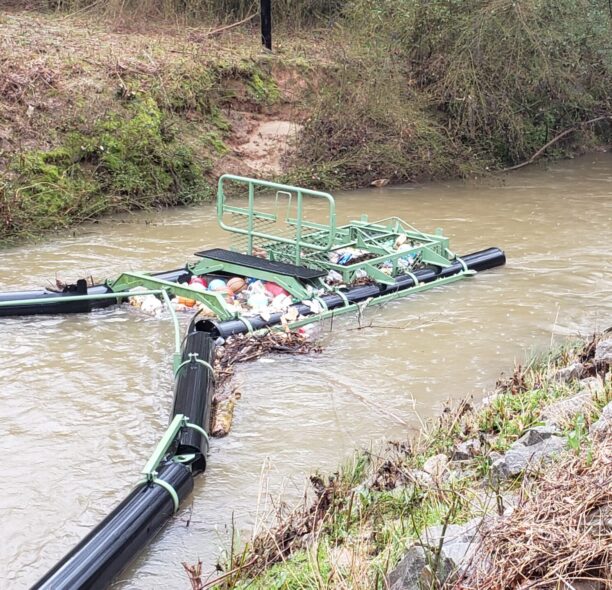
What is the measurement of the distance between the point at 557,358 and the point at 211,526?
152 inches

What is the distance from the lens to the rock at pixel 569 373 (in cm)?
655

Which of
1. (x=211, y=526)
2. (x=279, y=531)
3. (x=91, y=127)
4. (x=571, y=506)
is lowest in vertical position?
(x=211, y=526)

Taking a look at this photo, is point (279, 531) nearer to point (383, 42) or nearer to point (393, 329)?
point (393, 329)

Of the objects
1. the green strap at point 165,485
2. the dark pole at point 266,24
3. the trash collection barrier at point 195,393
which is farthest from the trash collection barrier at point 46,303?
the dark pole at point 266,24

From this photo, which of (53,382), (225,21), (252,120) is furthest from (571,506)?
(225,21)

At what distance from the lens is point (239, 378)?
7.53 metres

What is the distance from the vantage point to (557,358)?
25.8 ft

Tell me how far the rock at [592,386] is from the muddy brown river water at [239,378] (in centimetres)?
136

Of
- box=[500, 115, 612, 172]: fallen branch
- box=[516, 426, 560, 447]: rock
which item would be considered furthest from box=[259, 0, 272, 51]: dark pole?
box=[516, 426, 560, 447]: rock

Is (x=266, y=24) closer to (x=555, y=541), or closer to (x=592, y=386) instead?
(x=592, y=386)

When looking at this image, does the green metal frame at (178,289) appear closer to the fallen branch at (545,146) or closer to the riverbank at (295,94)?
the riverbank at (295,94)

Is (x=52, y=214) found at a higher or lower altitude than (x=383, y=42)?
lower

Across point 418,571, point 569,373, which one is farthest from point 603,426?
point 569,373

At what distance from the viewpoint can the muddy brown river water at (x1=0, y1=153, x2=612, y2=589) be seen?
542cm
